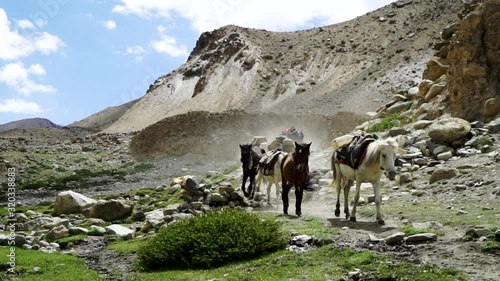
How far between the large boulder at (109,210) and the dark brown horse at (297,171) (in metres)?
8.27

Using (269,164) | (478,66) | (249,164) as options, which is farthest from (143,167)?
(478,66)

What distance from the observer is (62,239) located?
17.0 metres

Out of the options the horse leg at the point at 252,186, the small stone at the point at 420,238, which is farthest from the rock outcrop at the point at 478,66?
the small stone at the point at 420,238

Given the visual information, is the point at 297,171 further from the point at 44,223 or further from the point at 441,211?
the point at 44,223

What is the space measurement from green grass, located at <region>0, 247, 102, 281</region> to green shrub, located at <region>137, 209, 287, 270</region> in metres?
1.43

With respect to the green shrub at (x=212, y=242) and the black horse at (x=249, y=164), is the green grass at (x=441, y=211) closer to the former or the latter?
the green shrub at (x=212, y=242)

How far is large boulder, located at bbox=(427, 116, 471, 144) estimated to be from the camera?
73.2 feet

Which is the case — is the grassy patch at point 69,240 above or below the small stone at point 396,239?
below

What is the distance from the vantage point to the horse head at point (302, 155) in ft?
53.3

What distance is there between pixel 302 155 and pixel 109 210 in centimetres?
967

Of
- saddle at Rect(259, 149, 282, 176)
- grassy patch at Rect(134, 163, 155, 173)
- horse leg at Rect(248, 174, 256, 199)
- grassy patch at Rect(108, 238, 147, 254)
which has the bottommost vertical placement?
grassy patch at Rect(108, 238, 147, 254)

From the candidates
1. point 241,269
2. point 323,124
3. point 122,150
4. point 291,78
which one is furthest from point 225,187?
point 291,78

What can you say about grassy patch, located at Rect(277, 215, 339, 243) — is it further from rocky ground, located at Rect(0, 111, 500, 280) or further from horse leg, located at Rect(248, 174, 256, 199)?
horse leg, located at Rect(248, 174, 256, 199)

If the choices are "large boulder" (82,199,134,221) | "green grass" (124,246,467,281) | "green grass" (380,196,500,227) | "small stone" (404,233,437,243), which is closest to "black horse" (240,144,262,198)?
"large boulder" (82,199,134,221)
